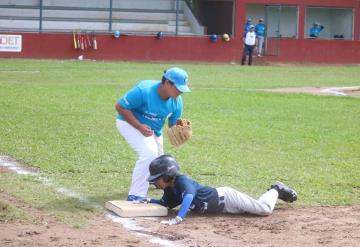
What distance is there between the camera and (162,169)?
27.7 feet

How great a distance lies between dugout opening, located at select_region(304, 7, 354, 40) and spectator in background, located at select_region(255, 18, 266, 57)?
426cm

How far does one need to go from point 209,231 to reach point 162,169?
2.84 feet

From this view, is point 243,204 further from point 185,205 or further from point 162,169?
point 162,169

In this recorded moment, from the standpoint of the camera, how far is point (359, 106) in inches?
813

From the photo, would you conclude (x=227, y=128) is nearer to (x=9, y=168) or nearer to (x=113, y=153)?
(x=113, y=153)

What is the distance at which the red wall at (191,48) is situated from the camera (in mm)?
37062

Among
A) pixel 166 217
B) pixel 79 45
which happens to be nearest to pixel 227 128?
pixel 166 217

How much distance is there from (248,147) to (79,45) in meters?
25.0

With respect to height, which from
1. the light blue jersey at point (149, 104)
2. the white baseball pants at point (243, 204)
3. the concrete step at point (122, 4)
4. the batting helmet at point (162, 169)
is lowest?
the white baseball pants at point (243, 204)

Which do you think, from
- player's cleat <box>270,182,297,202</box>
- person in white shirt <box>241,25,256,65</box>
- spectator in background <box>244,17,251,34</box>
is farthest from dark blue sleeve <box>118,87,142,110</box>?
spectator in background <box>244,17,251,34</box>

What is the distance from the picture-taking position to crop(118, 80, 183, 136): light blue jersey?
898 centimetres

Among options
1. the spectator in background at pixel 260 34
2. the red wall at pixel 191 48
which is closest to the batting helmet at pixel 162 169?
the red wall at pixel 191 48

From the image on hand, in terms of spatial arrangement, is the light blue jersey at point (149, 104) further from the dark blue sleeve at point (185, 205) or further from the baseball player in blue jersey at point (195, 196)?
the dark blue sleeve at point (185, 205)

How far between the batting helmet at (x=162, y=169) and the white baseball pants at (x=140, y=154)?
44 centimetres
